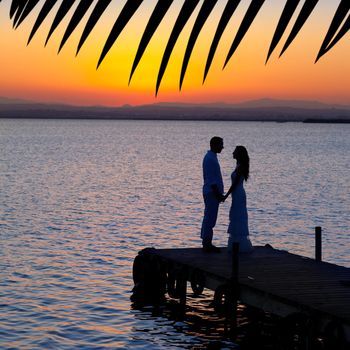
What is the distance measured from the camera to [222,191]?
12.1 meters

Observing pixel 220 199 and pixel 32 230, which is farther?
pixel 32 230

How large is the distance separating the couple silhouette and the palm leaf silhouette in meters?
10.4

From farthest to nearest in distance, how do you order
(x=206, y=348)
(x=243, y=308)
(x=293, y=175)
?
(x=293, y=175) < (x=243, y=308) < (x=206, y=348)

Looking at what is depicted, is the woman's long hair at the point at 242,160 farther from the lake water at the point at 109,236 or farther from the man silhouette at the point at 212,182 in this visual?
the lake water at the point at 109,236

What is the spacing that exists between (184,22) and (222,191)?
11.1m

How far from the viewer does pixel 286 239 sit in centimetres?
2953

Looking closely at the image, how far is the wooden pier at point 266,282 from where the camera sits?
9.33 m

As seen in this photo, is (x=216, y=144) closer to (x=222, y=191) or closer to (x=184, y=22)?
(x=222, y=191)

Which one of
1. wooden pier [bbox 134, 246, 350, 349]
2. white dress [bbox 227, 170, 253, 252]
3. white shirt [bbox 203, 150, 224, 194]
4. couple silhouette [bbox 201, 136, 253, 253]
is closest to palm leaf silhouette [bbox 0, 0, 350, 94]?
wooden pier [bbox 134, 246, 350, 349]

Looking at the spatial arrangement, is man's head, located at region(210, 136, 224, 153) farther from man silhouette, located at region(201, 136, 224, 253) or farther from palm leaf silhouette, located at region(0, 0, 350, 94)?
palm leaf silhouette, located at region(0, 0, 350, 94)

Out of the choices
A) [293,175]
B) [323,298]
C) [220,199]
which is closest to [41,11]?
[323,298]

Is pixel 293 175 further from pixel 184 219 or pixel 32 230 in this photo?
pixel 32 230

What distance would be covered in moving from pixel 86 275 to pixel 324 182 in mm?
44418

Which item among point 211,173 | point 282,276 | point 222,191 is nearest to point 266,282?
point 282,276
